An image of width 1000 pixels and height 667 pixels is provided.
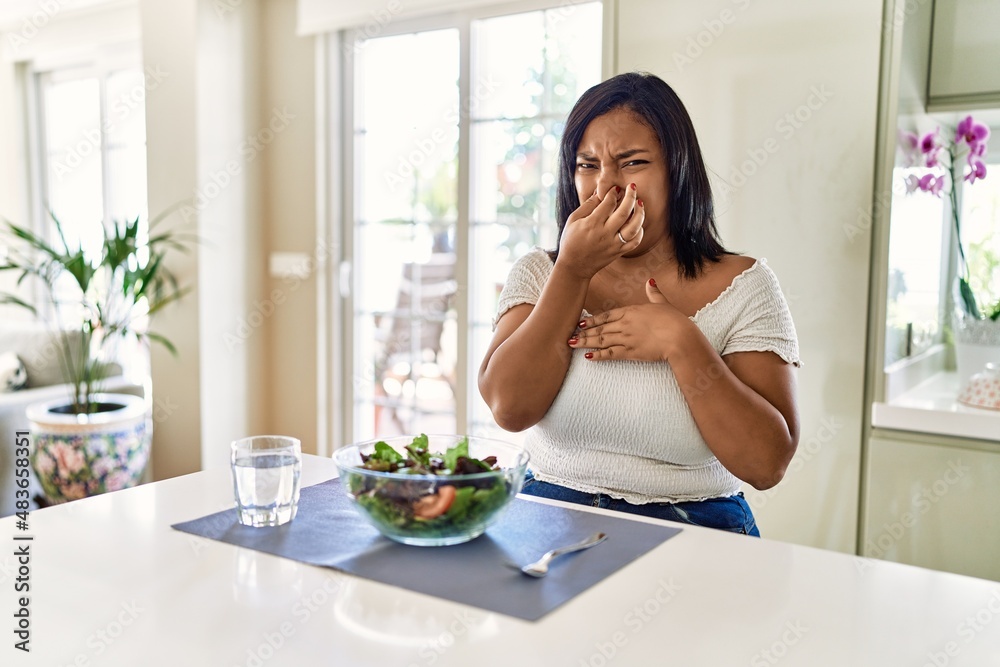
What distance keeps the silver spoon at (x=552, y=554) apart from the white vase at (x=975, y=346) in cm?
146

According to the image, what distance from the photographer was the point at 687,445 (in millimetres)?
1356

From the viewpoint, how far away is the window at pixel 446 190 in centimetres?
299

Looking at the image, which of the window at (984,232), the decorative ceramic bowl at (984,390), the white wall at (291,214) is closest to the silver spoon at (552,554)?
the decorative ceramic bowl at (984,390)

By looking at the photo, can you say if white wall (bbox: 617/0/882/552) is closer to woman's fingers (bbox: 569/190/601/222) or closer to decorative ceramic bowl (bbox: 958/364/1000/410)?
decorative ceramic bowl (bbox: 958/364/1000/410)

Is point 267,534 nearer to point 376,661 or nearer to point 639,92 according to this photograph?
point 376,661

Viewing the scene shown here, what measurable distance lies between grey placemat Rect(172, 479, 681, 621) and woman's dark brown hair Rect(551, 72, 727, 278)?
58cm

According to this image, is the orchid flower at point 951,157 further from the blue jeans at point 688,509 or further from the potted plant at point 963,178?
the blue jeans at point 688,509

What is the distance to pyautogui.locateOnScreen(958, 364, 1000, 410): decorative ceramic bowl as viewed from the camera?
1.98 m

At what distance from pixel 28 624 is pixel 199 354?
9.16 ft

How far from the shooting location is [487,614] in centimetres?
82

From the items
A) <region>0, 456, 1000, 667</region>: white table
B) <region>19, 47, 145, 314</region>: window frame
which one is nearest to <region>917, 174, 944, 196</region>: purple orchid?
<region>0, 456, 1000, 667</region>: white table

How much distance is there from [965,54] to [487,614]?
1900mm

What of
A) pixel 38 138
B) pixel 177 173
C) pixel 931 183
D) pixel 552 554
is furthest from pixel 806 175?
pixel 38 138

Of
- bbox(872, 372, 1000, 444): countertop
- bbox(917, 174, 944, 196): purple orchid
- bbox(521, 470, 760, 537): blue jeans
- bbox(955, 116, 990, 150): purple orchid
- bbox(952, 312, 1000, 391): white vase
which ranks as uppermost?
bbox(955, 116, 990, 150): purple orchid
